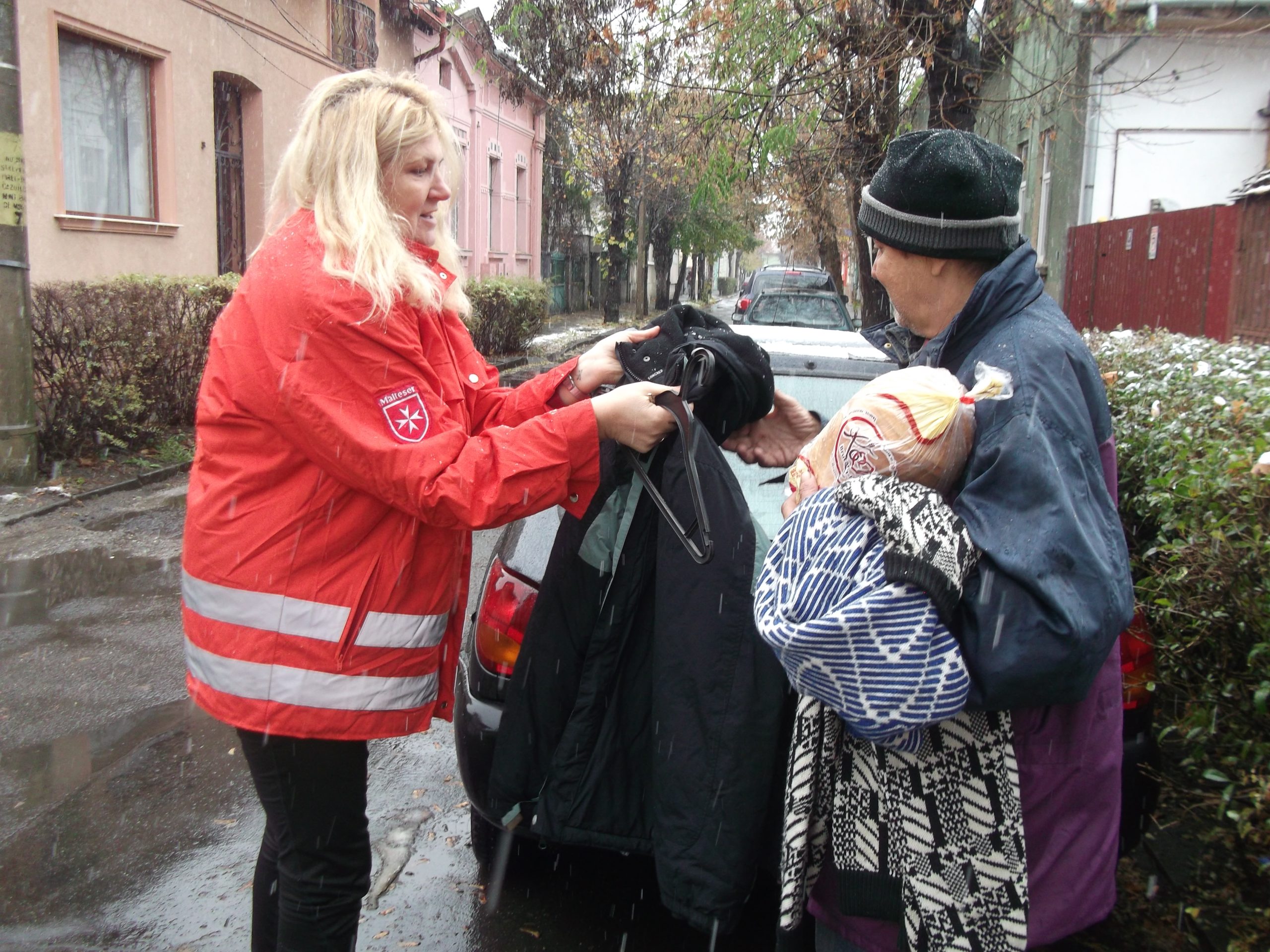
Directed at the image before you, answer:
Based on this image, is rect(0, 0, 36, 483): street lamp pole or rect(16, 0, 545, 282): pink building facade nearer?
rect(0, 0, 36, 483): street lamp pole

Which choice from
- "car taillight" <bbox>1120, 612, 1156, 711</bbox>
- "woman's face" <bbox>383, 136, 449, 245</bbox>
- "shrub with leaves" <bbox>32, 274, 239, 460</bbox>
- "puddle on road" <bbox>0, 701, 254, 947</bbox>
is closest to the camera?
"woman's face" <bbox>383, 136, 449, 245</bbox>

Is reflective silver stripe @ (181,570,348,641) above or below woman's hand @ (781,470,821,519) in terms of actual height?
below

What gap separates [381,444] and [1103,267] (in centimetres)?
1399

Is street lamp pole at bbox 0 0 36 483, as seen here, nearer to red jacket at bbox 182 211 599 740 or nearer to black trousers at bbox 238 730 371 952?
red jacket at bbox 182 211 599 740

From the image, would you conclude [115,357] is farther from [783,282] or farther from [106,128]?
[783,282]

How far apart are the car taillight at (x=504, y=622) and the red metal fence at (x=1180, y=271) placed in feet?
28.7

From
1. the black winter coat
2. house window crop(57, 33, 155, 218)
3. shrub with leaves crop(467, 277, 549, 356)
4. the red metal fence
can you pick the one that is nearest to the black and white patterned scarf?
the black winter coat

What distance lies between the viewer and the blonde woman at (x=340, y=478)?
1.67m

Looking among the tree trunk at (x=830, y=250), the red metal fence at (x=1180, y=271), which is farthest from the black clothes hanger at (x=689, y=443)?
the tree trunk at (x=830, y=250)

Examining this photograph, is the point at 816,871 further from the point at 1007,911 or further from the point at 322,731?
the point at 322,731

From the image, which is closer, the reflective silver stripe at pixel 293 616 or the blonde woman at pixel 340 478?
the blonde woman at pixel 340 478

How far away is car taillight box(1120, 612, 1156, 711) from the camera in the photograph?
251cm

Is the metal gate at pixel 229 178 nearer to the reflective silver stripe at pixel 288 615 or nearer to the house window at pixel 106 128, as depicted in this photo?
the house window at pixel 106 128

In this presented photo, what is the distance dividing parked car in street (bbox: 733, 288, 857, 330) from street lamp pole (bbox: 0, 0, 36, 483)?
370 inches
